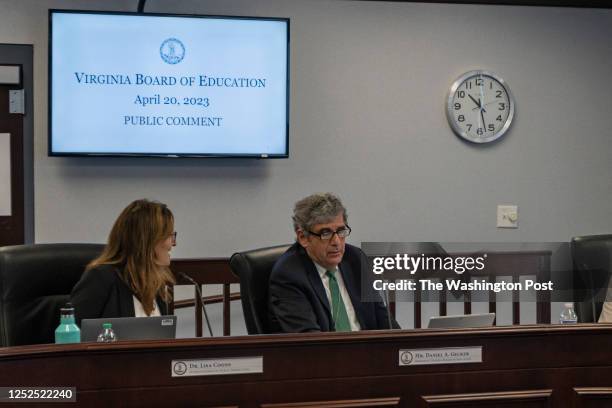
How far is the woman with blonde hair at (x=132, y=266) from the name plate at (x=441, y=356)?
3.98ft

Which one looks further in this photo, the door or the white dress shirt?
the door

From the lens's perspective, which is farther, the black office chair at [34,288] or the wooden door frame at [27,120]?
the wooden door frame at [27,120]

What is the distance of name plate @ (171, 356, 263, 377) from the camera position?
165 centimetres

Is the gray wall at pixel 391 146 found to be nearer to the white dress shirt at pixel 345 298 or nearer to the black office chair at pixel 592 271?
the black office chair at pixel 592 271

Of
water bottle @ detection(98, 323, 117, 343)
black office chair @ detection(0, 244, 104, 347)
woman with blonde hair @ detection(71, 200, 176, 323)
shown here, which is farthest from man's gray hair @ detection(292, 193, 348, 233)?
water bottle @ detection(98, 323, 117, 343)

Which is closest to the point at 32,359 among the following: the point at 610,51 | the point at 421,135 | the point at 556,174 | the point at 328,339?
the point at 328,339

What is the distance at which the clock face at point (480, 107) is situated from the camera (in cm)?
461

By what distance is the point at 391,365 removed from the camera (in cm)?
175

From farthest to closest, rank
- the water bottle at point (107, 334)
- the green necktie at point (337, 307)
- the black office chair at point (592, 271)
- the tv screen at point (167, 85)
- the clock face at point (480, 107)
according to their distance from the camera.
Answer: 1. the clock face at point (480, 107)
2. the tv screen at point (167, 85)
3. the black office chair at point (592, 271)
4. the green necktie at point (337, 307)
5. the water bottle at point (107, 334)

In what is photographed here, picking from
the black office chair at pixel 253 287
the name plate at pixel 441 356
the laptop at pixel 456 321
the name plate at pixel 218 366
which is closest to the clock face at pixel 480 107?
the black office chair at pixel 253 287

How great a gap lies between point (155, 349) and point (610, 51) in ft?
13.2

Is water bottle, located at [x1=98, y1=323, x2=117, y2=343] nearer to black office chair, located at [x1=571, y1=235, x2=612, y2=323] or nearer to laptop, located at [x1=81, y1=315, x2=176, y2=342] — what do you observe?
laptop, located at [x1=81, y1=315, x2=176, y2=342]

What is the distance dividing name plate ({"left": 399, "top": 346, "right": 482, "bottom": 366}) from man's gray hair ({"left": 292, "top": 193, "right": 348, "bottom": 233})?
107cm

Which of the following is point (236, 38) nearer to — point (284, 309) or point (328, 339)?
point (284, 309)
